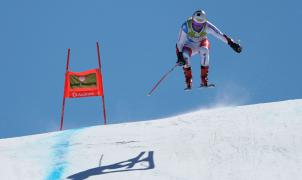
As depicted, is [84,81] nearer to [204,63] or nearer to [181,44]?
[181,44]

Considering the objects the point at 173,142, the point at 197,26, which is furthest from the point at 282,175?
the point at 197,26

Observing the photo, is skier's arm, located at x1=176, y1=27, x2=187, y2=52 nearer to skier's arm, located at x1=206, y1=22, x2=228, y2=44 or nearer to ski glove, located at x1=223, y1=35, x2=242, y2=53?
skier's arm, located at x1=206, y1=22, x2=228, y2=44

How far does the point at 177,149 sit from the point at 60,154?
89.1 inches

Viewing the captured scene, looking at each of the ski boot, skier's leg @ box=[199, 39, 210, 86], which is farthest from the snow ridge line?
skier's leg @ box=[199, 39, 210, 86]

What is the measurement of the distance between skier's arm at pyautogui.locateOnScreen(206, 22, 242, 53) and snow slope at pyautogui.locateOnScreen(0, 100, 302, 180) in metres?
1.43

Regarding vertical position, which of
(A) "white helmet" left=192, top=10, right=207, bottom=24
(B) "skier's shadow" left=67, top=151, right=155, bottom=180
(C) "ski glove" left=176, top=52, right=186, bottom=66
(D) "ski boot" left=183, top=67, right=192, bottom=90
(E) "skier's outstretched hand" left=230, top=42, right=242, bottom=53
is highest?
(A) "white helmet" left=192, top=10, right=207, bottom=24

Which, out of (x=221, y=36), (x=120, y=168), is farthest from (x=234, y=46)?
(x=120, y=168)

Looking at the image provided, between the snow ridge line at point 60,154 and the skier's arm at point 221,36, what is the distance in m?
3.73

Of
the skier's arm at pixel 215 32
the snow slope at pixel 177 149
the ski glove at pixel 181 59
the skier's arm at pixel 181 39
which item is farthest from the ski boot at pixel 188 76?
the skier's arm at pixel 215 32

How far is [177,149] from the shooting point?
10609 millimetres

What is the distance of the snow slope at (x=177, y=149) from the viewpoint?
958cm

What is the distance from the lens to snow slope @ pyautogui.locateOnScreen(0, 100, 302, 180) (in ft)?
31.4

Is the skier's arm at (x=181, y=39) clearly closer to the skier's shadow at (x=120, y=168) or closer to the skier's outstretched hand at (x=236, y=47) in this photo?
the skier's outstretched hand at (x=236, y=47)

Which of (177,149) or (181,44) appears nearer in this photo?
(177,149)
